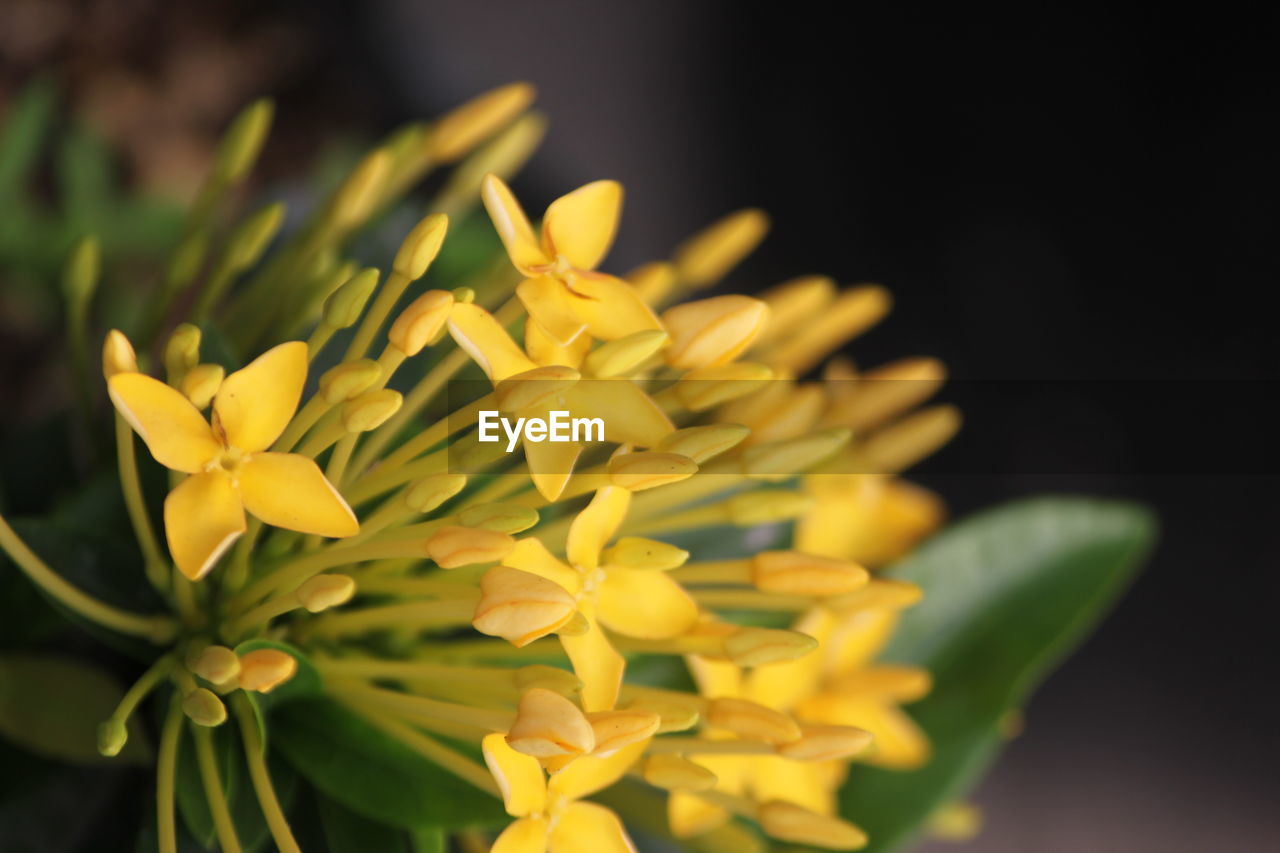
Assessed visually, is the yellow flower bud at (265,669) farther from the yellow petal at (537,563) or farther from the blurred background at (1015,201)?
the blurred background at (1015,201)

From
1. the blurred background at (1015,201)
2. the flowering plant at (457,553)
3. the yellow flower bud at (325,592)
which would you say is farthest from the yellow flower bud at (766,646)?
the blurred background at (1015,201)

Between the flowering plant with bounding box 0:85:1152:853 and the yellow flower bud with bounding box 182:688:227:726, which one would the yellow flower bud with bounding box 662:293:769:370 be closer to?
the flowering plant with bounding box 0:85:1152:853

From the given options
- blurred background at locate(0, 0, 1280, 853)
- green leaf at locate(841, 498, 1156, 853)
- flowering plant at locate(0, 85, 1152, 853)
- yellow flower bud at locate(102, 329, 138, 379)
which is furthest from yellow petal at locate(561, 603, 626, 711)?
blurred background at locate(0, 0, 1280, 853)

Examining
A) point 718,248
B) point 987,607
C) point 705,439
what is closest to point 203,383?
point 705,439

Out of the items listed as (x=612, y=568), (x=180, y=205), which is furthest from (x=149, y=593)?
(x=180, y=205)

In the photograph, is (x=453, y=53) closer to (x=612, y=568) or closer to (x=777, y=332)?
(x=777, y=332)

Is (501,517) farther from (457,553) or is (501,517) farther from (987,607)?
(987,607)
